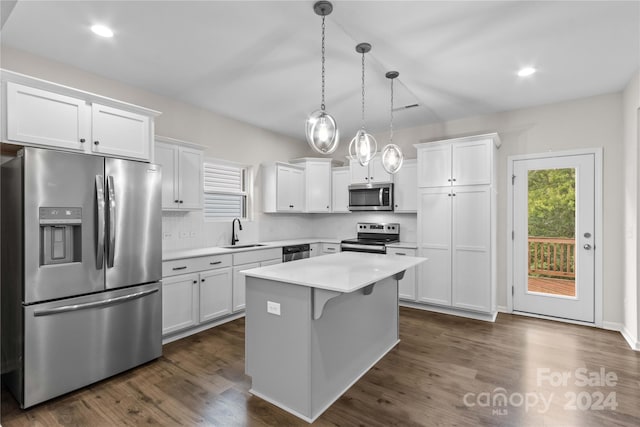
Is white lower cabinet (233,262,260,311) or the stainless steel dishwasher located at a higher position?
the stainless steel dishwasher

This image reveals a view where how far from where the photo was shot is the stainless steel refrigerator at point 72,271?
221 centimetres

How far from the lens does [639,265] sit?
312 centimetres

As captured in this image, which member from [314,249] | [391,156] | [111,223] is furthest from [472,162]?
[111,223]

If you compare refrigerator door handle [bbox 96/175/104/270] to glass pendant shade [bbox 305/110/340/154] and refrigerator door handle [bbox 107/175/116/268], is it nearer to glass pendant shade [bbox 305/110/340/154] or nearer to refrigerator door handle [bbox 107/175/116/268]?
refrigerator door handle [bbox 107/175/116/268]

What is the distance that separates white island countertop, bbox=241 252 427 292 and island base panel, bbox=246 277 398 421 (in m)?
0.09

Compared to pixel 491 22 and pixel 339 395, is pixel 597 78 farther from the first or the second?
pixel 339 395

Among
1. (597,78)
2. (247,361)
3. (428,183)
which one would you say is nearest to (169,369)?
(247,361)

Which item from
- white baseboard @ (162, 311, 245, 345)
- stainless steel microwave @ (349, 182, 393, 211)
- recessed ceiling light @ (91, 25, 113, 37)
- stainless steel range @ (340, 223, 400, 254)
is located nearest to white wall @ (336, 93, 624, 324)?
stainless steel microwave @ (349, 182, 393, 211)

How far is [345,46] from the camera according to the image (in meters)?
2.67

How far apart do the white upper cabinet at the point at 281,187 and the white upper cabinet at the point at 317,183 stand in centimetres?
18

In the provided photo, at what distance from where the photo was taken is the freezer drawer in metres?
2.21

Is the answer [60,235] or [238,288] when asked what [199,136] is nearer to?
[238,288]

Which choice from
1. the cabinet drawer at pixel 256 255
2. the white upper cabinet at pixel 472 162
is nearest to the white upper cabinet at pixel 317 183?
the cabinet drawer at pixel 256 255

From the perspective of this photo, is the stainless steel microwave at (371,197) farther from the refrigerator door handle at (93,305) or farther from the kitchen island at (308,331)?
the refrigerator door handle at (93,305)
